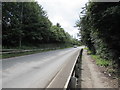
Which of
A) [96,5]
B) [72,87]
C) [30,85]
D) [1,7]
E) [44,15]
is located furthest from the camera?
[44,15]

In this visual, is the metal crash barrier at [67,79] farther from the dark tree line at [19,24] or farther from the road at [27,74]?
the dark tree line at [19,24]

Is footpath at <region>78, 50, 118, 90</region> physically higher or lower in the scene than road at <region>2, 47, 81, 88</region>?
lower

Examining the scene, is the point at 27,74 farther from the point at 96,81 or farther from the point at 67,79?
the point at 96,81

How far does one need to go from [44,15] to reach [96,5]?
31.2 m

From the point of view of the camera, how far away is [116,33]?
8.54 meters

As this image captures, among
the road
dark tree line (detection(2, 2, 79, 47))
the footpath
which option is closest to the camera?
the road

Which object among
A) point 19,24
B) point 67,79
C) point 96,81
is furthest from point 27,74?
point 19,24

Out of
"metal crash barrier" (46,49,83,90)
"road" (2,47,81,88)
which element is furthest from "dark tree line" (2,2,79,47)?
"metal crash barrier" (46,49,83,90)

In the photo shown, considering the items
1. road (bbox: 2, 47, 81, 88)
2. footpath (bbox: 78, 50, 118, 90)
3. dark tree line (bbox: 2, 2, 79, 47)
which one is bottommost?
footpath (bbox: 78, 50, 118, 90)

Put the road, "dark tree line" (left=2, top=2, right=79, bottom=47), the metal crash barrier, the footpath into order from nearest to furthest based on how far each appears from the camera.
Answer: the metal crash barrier < the road < the footpath < "dark tree line" (left=2, top=2, right=79, bottom=47)

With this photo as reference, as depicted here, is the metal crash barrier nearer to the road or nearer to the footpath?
the road

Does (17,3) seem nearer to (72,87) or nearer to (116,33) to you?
(116,33)

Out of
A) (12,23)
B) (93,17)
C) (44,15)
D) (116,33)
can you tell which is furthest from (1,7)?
(116,33)

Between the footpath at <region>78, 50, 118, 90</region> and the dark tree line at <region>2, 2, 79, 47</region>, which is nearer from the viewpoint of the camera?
the footpath at <region>78, 50, 118, 90</region>
